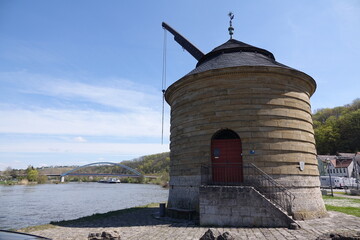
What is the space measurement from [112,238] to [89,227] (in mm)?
3650

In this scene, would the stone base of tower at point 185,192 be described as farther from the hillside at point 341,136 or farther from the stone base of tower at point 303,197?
the hillside at point 341,136

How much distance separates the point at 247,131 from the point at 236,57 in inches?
168

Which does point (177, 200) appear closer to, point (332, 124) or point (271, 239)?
point (271, 239)

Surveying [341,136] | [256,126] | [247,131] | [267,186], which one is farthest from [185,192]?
[341,136]

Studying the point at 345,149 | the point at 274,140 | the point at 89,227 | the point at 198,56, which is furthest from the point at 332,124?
the point at 89,227

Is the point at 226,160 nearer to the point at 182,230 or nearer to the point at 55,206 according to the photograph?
the point at 182,230

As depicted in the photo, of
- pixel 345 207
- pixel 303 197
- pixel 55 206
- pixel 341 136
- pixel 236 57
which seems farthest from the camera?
pixel 341 136

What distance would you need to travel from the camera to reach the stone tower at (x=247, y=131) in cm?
1045

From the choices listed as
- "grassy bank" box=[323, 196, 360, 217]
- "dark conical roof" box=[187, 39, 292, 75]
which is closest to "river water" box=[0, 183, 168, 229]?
"dark conical roof" box=[187, 39, 292, 75]

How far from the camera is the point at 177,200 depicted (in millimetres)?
11875

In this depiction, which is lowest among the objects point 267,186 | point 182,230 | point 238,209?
point 182,230

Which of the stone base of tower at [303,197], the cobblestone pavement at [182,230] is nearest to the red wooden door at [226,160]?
the stone base of tower at [303,197]

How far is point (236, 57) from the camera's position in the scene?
12.7 meters

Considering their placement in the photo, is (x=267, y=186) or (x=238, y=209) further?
(x=267, y=186)
